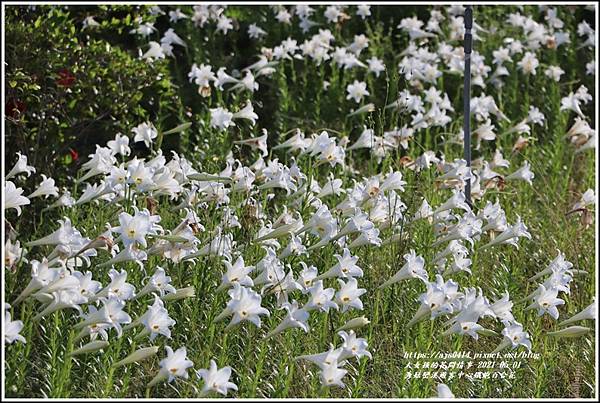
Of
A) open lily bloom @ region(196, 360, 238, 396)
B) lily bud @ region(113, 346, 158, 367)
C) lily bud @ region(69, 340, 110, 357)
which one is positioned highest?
lily bud @ region(69, 340, 110, 357)

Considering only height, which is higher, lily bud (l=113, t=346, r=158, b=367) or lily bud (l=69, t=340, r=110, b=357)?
lily bud (l=69, t=340, r=110, b=357)

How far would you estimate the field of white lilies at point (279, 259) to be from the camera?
3.68m

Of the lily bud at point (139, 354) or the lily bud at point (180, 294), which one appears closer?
the lily bud at point (139, 354)

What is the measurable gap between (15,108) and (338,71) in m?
2.69

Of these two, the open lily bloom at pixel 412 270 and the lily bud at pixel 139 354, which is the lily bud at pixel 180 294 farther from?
the open lily bloom at pixel 412 270

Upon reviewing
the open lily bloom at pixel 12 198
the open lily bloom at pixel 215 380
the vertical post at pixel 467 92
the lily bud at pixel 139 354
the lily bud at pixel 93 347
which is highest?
the vertical post at pixel 467 92

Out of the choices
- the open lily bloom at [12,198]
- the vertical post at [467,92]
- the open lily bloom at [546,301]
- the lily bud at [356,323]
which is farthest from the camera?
the vertical post at [467,92]

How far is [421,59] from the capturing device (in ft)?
22.9

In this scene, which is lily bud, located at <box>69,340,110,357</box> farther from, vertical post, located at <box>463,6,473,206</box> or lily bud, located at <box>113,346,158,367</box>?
vertical post, located at <box>463,6,473,206</box>

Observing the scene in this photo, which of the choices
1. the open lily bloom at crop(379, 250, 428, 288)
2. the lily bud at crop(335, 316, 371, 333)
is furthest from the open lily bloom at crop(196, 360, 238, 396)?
the open lily bloom at crop(379, 250, 428, 288)

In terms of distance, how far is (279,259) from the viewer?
4.07 meters

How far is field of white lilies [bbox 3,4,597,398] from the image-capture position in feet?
12.1

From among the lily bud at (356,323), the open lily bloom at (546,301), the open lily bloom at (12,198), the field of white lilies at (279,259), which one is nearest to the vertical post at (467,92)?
the field of white lilies at (279,259)

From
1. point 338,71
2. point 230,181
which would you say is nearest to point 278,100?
point 338,71
